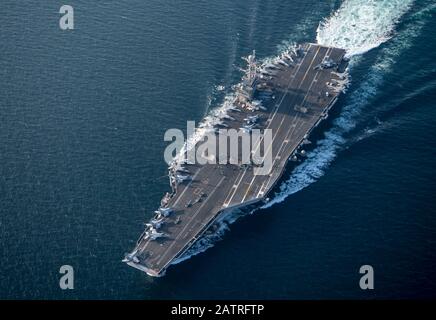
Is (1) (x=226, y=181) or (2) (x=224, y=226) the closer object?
(2) (x=224, y=226)

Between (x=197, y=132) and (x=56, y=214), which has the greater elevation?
(x=197, y=132)

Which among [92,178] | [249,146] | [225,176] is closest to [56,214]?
[92,178]

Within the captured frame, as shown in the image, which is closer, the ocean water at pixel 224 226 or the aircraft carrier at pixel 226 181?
the ocean water at pixel 224 226

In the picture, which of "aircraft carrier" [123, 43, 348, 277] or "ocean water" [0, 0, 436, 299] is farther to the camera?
"aircraft carrier" [123, 43, 348, 277]

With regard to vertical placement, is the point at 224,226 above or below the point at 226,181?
below
